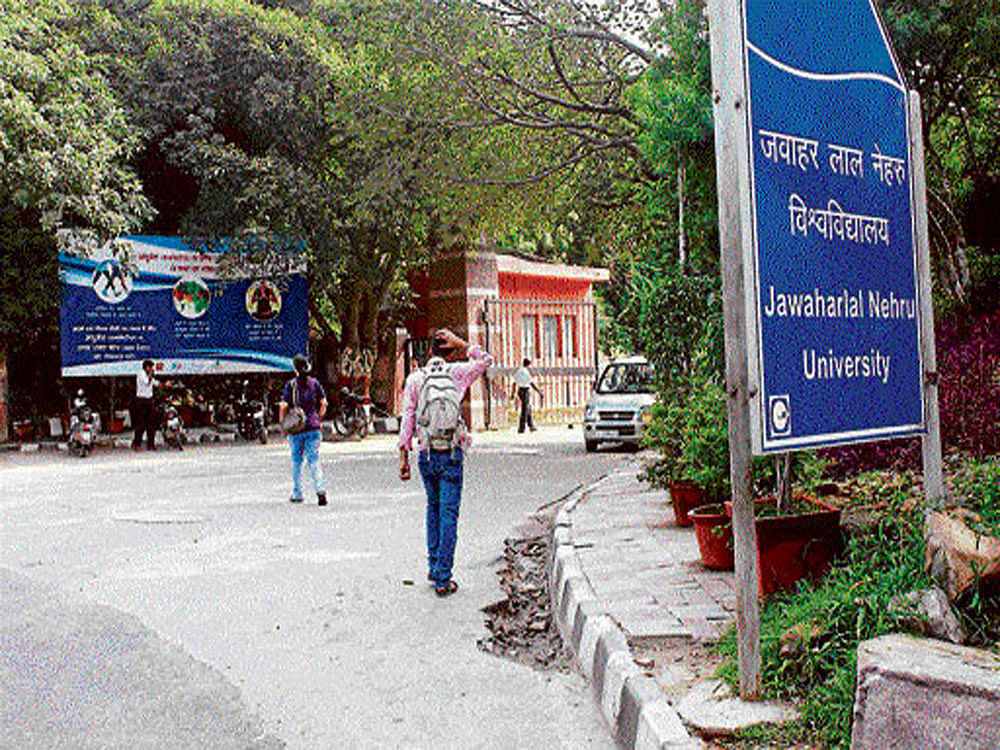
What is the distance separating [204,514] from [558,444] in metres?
11.1

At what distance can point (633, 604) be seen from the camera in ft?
19.8

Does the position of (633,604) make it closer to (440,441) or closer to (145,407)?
(440,441)

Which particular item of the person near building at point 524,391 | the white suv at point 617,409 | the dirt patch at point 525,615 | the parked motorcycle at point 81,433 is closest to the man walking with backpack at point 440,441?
the dirt patch at point 525,615

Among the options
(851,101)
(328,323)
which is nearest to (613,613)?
(851,101)

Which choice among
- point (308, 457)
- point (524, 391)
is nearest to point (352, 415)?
point (524, 391)

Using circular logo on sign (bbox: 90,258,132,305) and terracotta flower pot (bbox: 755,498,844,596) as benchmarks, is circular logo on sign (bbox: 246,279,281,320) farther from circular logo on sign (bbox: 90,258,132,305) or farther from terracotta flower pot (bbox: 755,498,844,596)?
terracotta flower pot (bbox: 755,498,844,596)

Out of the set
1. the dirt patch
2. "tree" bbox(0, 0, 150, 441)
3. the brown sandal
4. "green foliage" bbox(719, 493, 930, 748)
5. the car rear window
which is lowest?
the dirt patch

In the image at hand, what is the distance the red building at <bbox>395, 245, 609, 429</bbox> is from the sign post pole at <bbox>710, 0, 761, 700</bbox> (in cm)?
2333

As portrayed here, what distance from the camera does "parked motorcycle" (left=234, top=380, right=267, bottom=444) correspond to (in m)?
23.6

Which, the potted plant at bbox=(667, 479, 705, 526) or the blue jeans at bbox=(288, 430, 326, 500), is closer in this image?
the potted plant at bbox=(667, 479, 705, 526)

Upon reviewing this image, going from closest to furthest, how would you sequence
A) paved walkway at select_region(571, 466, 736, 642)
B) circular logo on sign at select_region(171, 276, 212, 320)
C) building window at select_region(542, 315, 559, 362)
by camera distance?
paved walkway at select_region(571, 466, 736, 642)
circular logo on sign at select_region(171, 276, 212, 320)
building window at select_region(542, 315, 559, 362)

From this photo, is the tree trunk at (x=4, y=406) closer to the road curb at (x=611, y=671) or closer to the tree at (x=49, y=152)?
the tree at (x=49, y=152)

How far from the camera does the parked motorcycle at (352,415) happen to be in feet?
82.1

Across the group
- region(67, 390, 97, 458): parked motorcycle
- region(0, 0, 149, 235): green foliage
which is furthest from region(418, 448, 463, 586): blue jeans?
region(67, 390, 97, 458): parked motorcycle
